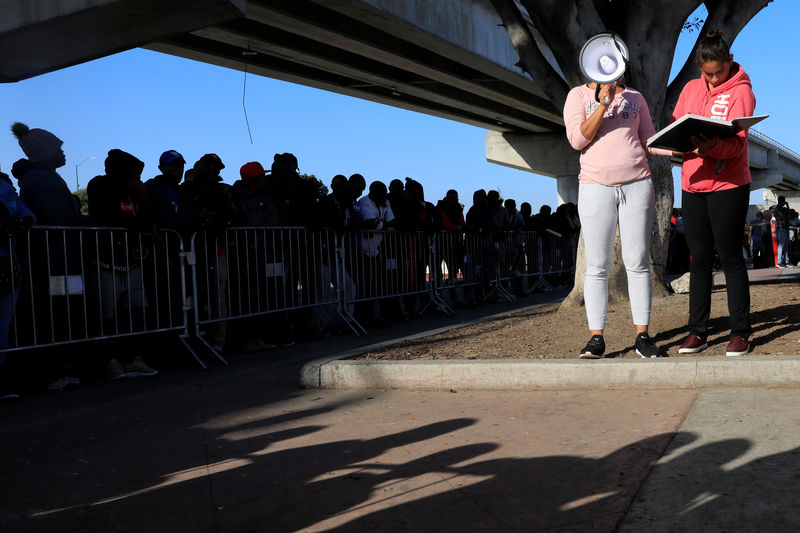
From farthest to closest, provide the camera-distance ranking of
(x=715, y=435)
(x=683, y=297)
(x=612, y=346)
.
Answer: (x=683, y=297) < (x=612, y=346) < (x=715, y=435)

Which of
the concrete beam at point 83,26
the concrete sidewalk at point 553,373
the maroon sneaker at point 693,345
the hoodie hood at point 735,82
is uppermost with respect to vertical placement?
the concrete beam at point 83,26

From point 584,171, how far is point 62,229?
4.21 meters

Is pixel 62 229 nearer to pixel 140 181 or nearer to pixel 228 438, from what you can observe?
pixel 140 181

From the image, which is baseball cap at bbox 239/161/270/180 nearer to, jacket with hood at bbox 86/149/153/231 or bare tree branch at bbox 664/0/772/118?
jacket with hood at bbox 86/149/153/231

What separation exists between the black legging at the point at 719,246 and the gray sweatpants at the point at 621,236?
1.30 feet

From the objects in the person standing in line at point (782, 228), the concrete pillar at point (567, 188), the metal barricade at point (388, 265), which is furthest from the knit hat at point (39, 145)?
the concrete pillar at point (567, 188)

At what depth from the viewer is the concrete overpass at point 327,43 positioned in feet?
39.3

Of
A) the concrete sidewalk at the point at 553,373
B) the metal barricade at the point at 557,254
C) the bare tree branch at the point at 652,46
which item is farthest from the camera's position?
the metal barricade at the point at 557,254

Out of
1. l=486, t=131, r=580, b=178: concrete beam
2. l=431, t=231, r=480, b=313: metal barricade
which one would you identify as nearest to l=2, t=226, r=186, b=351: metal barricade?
l=431, t=231, r=480, b=313: metal barricade

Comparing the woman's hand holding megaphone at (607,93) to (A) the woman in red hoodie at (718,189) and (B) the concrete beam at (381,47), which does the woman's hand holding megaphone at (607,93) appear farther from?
(B) the concrete beam at (381,47)

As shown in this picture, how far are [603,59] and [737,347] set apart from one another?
2014 mm

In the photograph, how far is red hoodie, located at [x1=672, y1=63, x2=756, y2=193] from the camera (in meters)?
5.38

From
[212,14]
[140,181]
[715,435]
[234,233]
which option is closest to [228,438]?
[715,435]

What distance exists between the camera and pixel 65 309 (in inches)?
272
